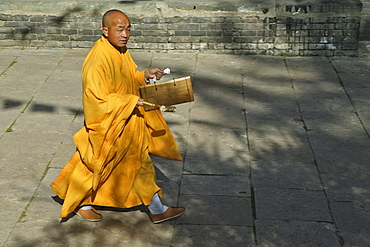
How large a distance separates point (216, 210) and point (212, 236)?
450mm

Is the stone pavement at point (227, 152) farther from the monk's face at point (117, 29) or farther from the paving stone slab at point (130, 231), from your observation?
the monk's face at point (117, 29)

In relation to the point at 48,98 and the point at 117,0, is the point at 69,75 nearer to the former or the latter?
the point at 48,98

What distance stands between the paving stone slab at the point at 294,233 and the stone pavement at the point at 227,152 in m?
0.01

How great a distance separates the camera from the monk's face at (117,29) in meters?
4.90

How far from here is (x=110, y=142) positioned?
5043 mm

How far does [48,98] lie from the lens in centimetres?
826

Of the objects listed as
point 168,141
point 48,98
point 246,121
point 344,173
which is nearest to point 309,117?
point 246,121

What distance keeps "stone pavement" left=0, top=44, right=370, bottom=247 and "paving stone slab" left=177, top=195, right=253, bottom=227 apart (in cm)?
1

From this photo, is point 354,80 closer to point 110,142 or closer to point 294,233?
point 294,233

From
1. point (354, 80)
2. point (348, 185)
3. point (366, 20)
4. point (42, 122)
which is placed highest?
point (366, 20)

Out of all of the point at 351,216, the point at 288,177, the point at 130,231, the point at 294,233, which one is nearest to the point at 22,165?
the point at 130,231

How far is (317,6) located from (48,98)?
15.7 feet

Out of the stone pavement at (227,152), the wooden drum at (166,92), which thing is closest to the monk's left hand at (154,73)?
the wooden drum at (166,92)

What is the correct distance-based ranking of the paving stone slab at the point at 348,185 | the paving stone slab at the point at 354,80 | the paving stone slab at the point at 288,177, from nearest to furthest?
the paving stone slab at the point at 348,185
the paving stone slab at the point at 288,177
the paving stone slab at the point at 354,80
